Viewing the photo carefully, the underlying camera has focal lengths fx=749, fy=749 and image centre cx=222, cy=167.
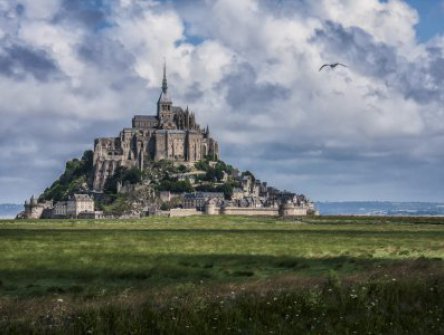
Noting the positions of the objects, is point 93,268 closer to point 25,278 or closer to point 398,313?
point 25,278

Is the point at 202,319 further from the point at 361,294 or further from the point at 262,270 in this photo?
the point at 262,270

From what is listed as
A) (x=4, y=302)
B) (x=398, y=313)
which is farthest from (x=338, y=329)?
(x=4, y=302)

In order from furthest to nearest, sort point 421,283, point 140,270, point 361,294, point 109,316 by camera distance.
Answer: point 140,270, point 421,283, point 361,294, point 109,316

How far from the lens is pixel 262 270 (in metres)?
28.8

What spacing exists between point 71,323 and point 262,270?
14.7 metres

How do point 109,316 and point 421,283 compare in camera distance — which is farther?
point 421,283

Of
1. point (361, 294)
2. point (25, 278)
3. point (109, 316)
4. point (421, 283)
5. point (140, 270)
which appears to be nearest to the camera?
point (109, 316)

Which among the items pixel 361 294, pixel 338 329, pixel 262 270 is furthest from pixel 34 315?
pixel 262 270

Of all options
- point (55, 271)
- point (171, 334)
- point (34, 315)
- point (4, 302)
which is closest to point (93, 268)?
point (55, 271)

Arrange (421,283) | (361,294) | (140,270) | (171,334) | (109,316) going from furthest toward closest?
(140,270), (421,283), (361,294), (109,316), (171,334)

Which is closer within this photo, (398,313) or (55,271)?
(398,313)

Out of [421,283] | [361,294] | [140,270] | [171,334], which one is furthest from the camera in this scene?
[140,270]

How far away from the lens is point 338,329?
1488 centimetres

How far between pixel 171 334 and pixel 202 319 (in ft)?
3.50
